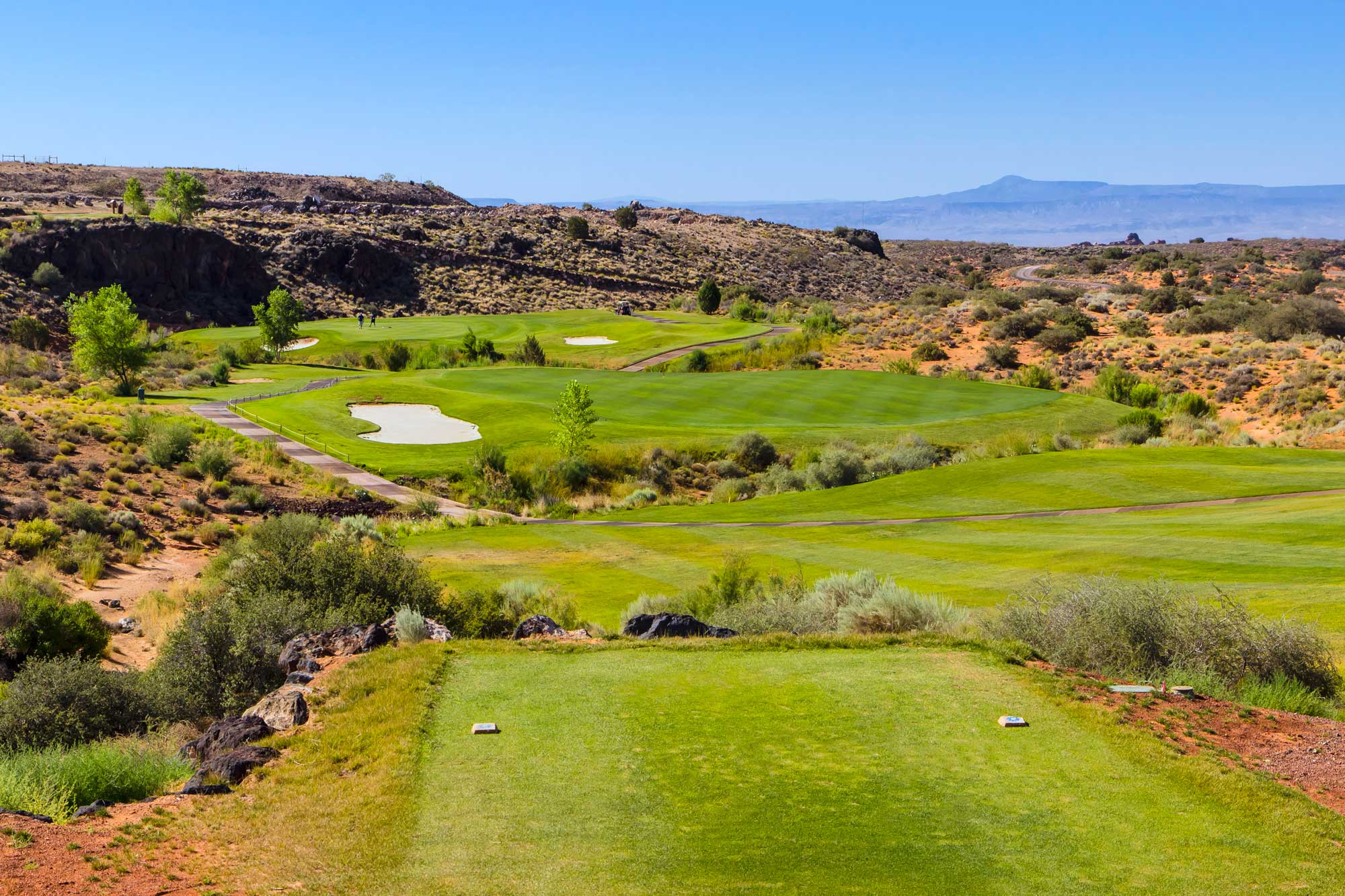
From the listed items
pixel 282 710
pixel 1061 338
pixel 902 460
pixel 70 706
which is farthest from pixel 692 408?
pixel 282 710

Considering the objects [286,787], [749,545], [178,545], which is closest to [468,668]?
[286,787]

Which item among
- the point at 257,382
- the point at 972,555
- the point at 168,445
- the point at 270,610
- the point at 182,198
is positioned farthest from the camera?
the point at 182,198

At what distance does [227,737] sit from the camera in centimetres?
1202

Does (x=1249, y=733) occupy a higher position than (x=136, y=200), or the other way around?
(x=136, y=200)

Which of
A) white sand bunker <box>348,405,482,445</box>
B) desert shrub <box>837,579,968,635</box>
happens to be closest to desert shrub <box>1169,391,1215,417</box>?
white sand bunker <box>348,405,482,445</box>

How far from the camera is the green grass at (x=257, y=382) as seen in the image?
55.4 m

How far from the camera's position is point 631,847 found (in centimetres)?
856

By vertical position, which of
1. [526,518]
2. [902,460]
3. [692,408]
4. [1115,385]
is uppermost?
[1115,385]

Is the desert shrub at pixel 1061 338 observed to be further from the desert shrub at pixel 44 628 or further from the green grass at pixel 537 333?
the desert shrub at pixel 44 628

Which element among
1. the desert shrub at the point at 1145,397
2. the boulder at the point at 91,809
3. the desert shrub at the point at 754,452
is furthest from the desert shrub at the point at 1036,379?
the boulder at the point at 91,809

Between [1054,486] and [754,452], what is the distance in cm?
1418

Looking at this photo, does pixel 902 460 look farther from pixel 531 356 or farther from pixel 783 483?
pixel 531 356

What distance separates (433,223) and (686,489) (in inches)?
3491

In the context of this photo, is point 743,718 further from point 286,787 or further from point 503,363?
point 503,363
